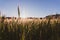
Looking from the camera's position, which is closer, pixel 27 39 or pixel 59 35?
pixel 27 39

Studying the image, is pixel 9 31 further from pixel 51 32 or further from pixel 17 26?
pixel 51 32

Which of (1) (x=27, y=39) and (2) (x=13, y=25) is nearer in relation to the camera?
(1) (x=27, y=39)

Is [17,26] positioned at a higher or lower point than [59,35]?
higher

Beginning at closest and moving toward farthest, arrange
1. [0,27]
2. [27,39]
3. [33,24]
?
[27,39] → [0,27] → [33,24]

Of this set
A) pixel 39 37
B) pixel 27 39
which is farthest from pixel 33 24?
pixel 27 39

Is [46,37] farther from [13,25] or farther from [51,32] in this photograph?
[13,25]

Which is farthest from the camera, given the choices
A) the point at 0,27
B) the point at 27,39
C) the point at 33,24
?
the point at 33,24

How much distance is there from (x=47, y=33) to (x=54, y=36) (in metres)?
0.18

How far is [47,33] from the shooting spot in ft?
11.6

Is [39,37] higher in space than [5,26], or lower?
lower

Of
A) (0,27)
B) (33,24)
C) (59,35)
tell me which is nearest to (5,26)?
(0,27)

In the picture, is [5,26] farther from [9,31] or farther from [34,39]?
[34,39]

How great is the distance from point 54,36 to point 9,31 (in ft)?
3.22

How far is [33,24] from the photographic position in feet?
11.8
